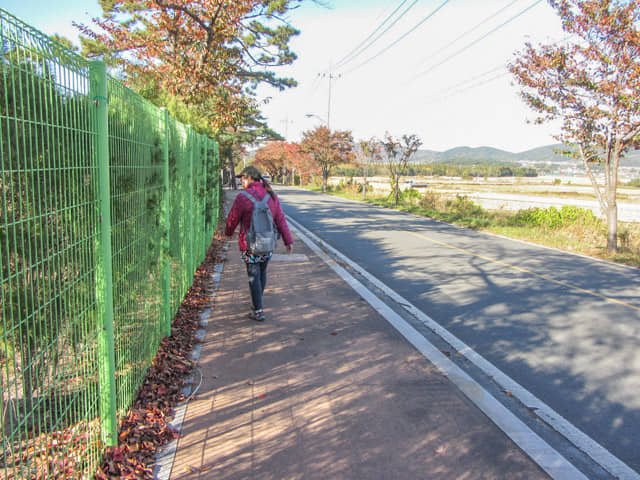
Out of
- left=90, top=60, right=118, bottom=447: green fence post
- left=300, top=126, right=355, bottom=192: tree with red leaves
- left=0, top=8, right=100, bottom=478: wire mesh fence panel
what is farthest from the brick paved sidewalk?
left=300, top=126, right=355, bottom=192: tree with red leaves

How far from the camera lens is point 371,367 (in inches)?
188

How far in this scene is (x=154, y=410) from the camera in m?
3.68

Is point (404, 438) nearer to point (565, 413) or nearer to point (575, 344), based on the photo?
point (565, 413)

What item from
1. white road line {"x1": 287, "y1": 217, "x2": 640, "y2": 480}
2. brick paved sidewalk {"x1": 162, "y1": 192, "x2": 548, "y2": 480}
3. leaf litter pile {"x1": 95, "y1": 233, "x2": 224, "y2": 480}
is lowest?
white road line {"x1": 287, "y1": 217, "x2": 640, "y2": 480}

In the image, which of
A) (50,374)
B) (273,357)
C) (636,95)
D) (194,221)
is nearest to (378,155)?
(636,95)

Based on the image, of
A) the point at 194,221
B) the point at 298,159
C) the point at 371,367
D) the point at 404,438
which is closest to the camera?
the point at 404,438

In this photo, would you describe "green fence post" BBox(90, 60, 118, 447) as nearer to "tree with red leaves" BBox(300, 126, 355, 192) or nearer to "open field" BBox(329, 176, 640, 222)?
"open field" BBox(329, 176, 640, 222)

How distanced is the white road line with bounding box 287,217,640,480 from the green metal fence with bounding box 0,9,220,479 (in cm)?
281

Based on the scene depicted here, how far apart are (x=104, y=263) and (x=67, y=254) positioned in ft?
1.61

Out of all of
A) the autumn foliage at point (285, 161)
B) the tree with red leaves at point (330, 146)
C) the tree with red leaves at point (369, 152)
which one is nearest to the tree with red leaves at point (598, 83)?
the tree with red leaves at point (369, 152)

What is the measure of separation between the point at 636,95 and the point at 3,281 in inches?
561

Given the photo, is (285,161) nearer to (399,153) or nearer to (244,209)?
(399,153)

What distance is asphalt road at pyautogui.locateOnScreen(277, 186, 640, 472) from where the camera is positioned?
4.42m

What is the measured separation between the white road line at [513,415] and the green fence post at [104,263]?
2806mm
